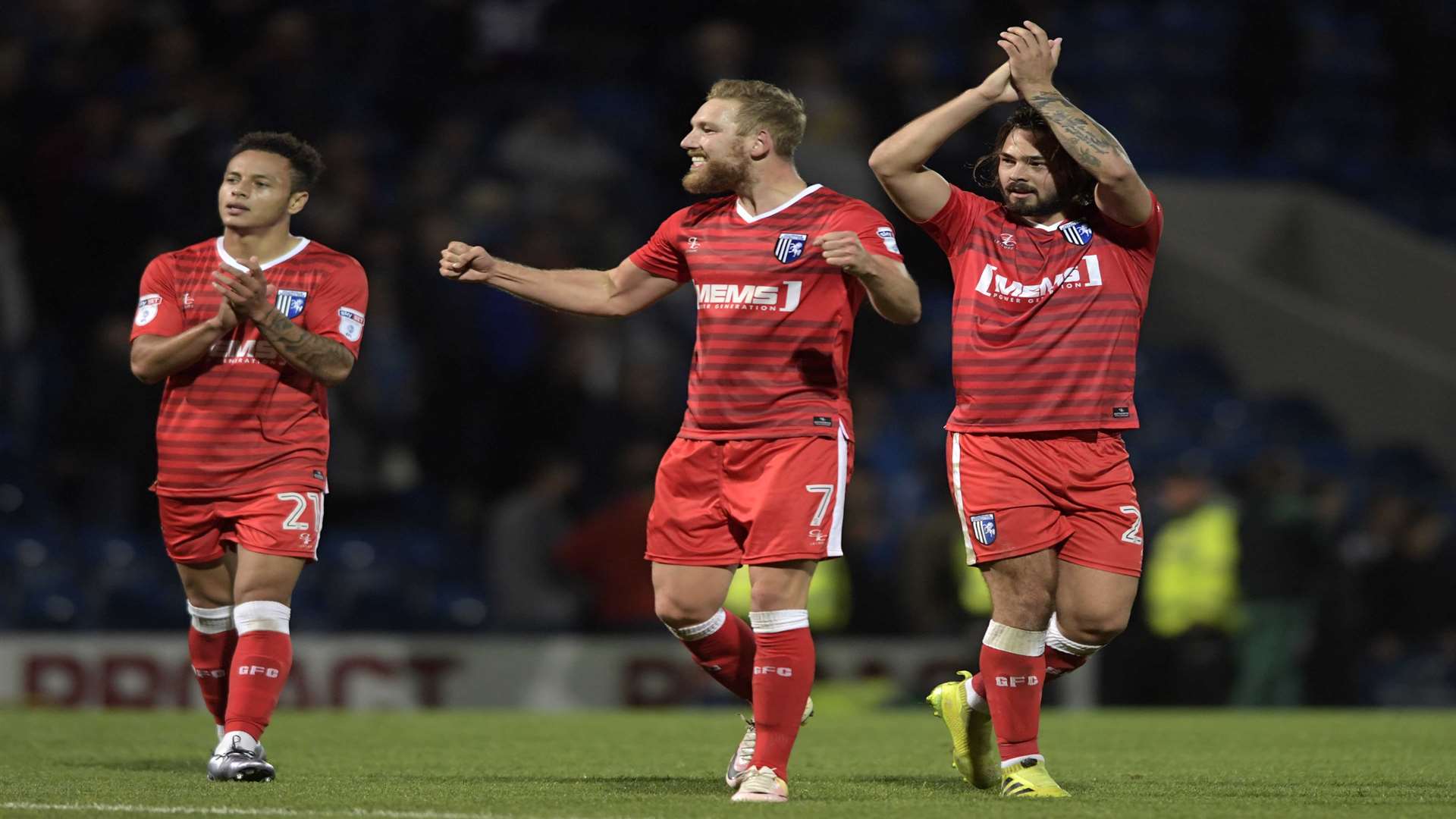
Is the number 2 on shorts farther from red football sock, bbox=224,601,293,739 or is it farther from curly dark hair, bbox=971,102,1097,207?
red football sock, bbox=224,601,293,739

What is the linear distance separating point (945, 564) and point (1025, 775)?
756cm

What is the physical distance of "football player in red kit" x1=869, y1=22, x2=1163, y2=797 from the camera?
6.59 metres

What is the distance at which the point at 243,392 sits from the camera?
717cm

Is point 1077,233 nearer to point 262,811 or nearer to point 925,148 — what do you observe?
point 925,148

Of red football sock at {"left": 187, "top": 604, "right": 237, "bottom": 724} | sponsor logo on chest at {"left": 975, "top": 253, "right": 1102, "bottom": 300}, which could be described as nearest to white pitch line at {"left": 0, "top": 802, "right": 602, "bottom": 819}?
red football sock at {"left": 187, "top": 604, "right": 237, "bottom": 724}

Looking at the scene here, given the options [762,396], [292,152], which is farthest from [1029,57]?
[292,152]

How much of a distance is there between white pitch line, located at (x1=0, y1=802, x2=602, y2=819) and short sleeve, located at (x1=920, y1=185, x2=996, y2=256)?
2375 millimetres

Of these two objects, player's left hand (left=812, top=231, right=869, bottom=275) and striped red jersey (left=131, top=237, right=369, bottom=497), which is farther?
striped red jersey (left=131, top=237, right=369, bottom=497)

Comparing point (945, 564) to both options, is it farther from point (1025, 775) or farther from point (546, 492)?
point (1025, 775)

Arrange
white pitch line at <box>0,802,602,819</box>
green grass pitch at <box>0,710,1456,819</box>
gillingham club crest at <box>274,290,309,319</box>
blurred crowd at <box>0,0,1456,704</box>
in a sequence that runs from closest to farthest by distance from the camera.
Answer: white pitch line at <box>0,802,602,819</box>
green grass pitch at <box>0,710,1456,819</box>
gillingham club crest at <box>274,290,309,319</box>
blurred crowd at <box>0,0,1456,704</box>

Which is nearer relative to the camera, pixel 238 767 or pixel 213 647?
pixel 238 767

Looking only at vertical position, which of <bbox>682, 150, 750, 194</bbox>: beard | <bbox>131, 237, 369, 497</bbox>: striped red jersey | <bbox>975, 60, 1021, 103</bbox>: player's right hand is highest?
<bbox>975, 60, 1021, 103</bbox>: player's right hand

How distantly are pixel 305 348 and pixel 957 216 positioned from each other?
2174 mm

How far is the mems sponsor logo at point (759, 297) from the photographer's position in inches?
→ 258
